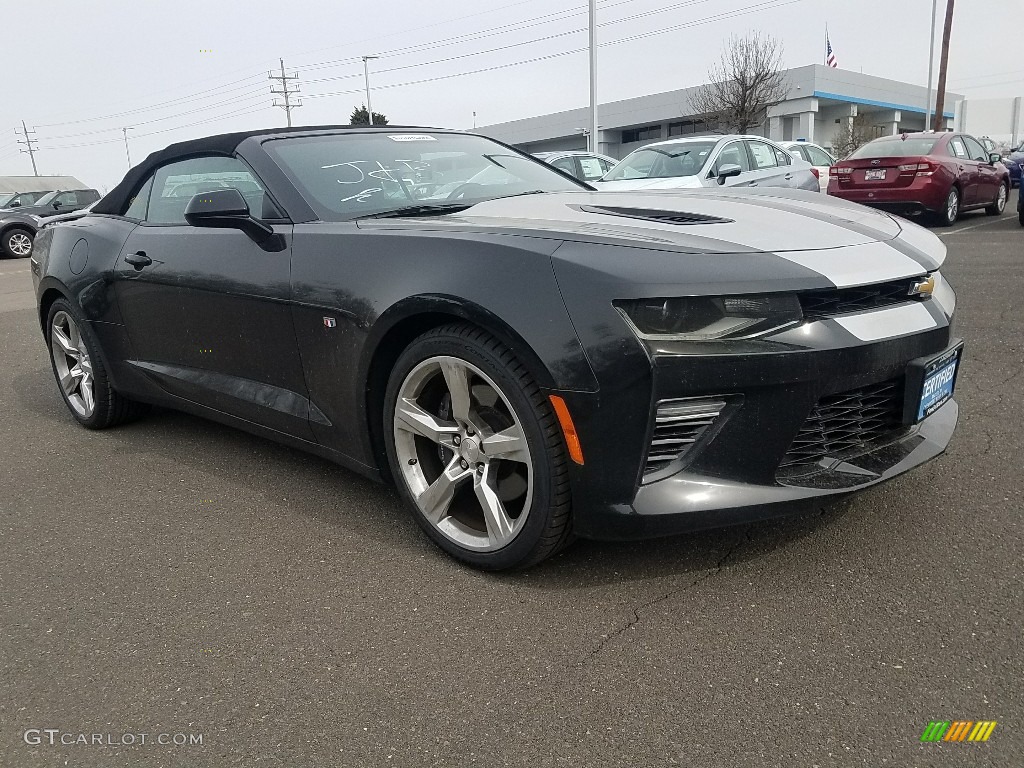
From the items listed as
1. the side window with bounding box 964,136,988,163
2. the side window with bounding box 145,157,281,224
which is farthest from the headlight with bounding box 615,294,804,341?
the side window with bounding box 964,136,988,163

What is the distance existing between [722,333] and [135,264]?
2684mm

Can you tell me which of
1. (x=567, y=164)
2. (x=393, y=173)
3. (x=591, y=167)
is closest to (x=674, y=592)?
(x=393, y=173)

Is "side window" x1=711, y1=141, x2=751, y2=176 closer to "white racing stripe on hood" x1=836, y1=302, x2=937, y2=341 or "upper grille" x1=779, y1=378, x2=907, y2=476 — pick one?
"white racing stripe on hood" x1=836, y1=302, x2=937, y2=341

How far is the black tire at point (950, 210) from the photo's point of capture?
1183cm

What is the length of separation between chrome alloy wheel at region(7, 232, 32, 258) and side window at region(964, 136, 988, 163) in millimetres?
18516

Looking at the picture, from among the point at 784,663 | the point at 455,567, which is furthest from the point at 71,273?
the point at 784,663

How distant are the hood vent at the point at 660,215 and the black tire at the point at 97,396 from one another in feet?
8.54

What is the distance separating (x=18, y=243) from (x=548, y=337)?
2004 centimetres

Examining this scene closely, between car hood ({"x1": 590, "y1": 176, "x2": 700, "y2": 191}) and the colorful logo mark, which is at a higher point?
car hood ({"x1": 590, "y1": 176, "x2": 700, "y2": 191})

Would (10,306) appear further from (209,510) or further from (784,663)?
(784,663)

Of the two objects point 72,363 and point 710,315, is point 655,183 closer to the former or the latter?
point 72,363

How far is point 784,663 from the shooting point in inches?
79.4

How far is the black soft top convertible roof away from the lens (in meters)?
3.39

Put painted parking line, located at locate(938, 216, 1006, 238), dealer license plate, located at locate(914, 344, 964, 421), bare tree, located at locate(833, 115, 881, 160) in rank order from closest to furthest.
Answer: dealer license plate, located at locate(914, 344, 964, 421) < painted parking line, located at locate(938, 216, 1006, 238) < bare tree, located at locate(833, 115, 881, 160)
